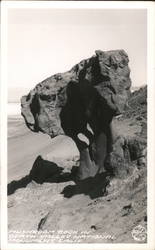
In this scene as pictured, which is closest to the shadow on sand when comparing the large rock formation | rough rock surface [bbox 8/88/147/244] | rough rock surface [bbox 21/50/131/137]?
rough rock surface [bbox 8/88/147/244]

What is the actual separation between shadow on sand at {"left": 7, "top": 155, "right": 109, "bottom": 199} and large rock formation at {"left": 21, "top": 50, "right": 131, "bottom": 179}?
13 centimetres

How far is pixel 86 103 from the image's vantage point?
5.50 m

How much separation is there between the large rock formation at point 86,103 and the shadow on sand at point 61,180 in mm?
131

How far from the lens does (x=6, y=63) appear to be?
4965 mm

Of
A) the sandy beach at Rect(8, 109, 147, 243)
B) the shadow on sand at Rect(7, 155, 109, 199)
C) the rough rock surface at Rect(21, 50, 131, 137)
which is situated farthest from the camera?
the shadow on sand at Rect(7, 155, 109, 199)

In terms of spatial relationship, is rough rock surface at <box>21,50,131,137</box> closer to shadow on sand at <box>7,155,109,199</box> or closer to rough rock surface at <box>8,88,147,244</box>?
rough rock surface at <box>8,88,147,244</box>

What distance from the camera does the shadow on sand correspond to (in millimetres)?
5262

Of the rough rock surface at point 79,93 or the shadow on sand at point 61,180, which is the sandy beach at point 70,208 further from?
the rough rock surface at point 79,93

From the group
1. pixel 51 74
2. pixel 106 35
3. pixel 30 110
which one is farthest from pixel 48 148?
pixel 106 35

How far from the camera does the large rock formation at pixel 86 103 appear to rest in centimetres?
518

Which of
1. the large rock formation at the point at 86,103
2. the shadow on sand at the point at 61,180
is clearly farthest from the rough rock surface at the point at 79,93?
the shadow on sand at the point at 61,180

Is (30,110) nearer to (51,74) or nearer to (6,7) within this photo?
(51,74)

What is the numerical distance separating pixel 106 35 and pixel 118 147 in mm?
900

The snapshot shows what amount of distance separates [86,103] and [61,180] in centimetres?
73
